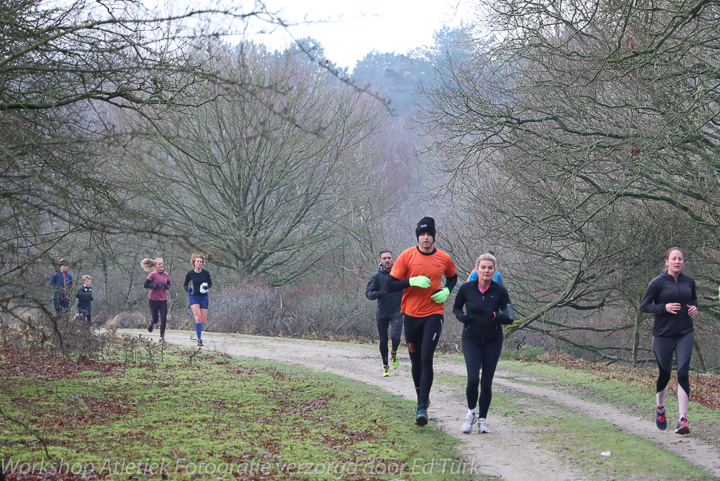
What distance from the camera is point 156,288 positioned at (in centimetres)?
1697

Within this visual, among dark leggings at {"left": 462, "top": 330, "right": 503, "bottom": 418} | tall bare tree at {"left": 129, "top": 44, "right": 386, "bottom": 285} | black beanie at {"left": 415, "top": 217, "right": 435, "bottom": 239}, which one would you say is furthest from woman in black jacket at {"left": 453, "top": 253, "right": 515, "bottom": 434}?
tall bare tree at {"left": 129, "top": 44, "right": 386, "bottom": 285}

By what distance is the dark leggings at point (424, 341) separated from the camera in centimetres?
805

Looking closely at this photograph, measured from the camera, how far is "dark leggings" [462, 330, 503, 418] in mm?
7898

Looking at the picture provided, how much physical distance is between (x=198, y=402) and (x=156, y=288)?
8.25m

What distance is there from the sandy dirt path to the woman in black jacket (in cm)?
37

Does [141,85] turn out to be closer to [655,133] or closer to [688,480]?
[688,480]

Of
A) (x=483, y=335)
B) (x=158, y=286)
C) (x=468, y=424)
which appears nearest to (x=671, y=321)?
(x=483, y=335)

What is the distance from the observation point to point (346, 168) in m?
28.5

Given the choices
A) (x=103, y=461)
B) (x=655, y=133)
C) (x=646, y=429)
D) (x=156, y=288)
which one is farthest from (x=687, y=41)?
(x=156, y=288)

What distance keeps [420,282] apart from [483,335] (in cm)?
90

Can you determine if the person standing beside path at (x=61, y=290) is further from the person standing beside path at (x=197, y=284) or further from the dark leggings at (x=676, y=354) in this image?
the dark leggings at (x=676, y=354)

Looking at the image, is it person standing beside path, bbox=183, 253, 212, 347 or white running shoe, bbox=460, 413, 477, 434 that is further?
person standing beside path, bbox=183, 253, 212, 347

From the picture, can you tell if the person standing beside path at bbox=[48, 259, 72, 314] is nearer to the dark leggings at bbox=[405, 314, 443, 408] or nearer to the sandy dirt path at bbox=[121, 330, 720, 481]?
the sandy dirt path at bbox=[121, 330, 720, 481]

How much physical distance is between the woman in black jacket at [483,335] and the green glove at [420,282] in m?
0.47
